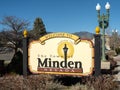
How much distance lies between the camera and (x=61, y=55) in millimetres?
13211

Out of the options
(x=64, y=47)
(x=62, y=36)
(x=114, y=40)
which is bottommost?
(x=64, y=47)

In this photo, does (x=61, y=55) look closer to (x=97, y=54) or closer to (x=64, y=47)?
(x=64, y=47)

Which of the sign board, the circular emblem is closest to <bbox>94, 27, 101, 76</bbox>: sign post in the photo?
the sign board

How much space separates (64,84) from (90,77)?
168 centimetres

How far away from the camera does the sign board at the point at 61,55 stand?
12.8 metres

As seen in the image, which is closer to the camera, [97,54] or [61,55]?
[97,54]

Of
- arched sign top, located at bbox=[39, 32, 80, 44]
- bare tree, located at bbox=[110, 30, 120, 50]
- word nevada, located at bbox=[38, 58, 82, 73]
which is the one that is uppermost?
bare tree, located at bbox=[110, 30, 120, 50]

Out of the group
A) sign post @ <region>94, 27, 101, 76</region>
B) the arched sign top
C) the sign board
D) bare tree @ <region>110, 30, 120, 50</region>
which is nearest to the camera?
sign post @ <region>94, 27, 101, 76</region>

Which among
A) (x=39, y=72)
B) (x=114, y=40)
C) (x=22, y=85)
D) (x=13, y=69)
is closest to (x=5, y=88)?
(x=22, y=85)

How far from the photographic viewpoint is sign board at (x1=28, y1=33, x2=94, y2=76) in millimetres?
12789

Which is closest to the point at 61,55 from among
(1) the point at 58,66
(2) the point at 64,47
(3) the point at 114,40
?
(2) the point at 64,47

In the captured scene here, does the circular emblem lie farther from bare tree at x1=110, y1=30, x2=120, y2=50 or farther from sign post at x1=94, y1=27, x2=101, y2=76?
bare tree at x1=110, y1=30, x2=120, y2=50

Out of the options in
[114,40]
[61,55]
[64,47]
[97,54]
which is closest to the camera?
[97,54]

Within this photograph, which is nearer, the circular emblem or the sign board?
the sign board
